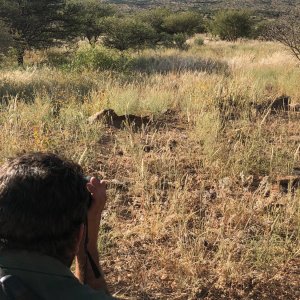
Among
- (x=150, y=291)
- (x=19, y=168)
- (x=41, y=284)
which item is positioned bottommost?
(x=150, y=291)

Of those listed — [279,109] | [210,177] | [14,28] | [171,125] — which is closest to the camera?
[210,177]

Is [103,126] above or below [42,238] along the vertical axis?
below

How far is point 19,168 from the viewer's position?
1185 millimetres

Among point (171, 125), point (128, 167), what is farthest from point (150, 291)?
point (171, 125)

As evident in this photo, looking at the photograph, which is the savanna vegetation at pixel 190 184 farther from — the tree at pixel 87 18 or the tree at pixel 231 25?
the tree at pixel 231 25

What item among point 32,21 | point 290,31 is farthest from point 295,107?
point 32,21

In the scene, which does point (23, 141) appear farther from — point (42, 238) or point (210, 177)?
point (42, 238)

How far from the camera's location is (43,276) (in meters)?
1.13

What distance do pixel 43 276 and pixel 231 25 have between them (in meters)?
29.2

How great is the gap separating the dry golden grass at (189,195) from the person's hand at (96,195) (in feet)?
3.26

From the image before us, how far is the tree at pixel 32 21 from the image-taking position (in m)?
15.5

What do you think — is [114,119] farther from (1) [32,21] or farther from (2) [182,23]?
(2) [182,23]

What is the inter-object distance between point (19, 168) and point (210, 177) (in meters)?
2.63

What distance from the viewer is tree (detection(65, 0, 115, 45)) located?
18.0 metres
